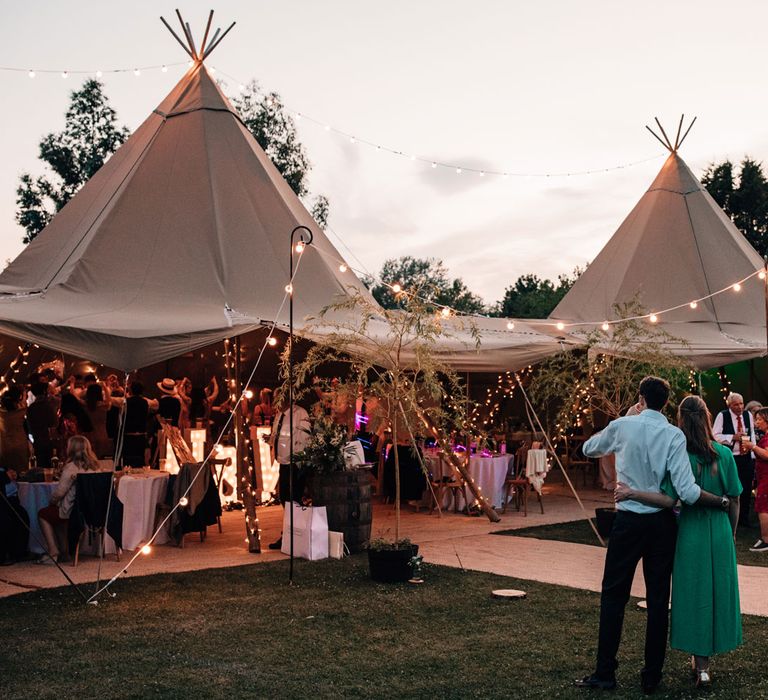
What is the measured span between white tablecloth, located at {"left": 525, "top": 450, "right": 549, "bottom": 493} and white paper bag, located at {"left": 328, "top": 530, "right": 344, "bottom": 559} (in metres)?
3.64

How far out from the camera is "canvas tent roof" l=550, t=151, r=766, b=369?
1290 centimetres

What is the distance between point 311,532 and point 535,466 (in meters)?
3.99

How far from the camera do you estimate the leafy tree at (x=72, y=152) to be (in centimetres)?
2359

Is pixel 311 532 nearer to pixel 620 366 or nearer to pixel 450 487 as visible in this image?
pixel 450 487

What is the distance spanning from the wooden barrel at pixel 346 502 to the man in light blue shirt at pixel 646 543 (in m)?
3.94

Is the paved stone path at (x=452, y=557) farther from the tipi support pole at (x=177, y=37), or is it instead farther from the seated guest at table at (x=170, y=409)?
the tipi support pole at (x=177, y=37)

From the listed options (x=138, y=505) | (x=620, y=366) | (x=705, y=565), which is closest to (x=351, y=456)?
(x=138, y=505)

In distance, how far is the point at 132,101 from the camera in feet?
87.7

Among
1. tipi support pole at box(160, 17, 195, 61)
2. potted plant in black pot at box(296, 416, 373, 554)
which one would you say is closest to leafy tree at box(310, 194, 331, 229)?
tipi support pole at box(160, 17, 195, 61)

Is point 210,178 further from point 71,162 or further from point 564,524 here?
point 71,162

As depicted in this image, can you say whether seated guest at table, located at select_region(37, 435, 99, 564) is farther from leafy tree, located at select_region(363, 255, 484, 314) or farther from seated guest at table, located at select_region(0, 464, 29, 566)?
leafy tree, located at select_region(363, 255, 484, 314)

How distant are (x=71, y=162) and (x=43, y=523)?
18063 mm

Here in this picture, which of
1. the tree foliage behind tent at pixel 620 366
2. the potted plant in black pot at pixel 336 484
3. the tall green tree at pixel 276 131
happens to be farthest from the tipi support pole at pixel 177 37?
the tall green tree at pixel 276 131

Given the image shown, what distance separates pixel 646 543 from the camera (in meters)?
4.07
